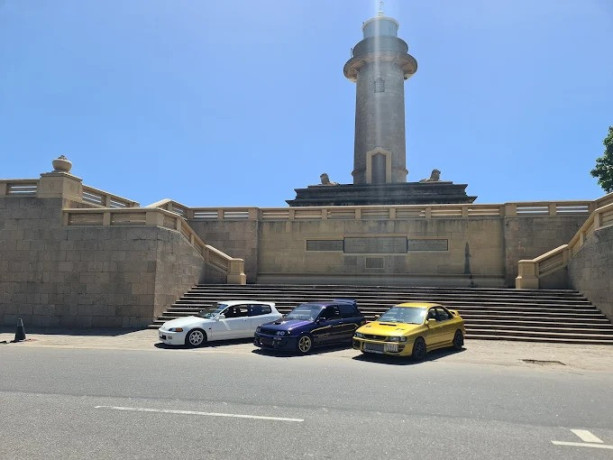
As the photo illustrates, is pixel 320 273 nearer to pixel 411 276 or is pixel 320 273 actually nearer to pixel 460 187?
pixel 411 276

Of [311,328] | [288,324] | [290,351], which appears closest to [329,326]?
[311,328]

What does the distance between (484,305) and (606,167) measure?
20.0m

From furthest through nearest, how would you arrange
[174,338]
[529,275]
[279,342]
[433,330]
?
[529,275] → [174,338] → [279,342] → [433,330]

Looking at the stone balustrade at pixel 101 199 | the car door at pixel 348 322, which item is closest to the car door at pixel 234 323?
the car door at pixel 348 322

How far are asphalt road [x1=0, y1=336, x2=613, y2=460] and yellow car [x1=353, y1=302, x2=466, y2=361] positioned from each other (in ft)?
2.41

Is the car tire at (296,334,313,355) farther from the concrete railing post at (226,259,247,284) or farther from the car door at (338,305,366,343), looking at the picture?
the concrete railing post at (226,259,247,284)

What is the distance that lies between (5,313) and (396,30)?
35536mm

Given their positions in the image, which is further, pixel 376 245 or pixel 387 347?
pixel 376 245

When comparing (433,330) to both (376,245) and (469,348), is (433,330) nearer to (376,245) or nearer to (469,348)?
(469,348)

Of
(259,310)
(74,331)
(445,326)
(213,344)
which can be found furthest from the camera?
(74,331)

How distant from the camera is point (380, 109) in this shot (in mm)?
35219

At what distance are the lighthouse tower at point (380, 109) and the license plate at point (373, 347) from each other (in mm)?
24573

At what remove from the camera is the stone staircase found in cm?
1472

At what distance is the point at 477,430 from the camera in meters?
5.29
